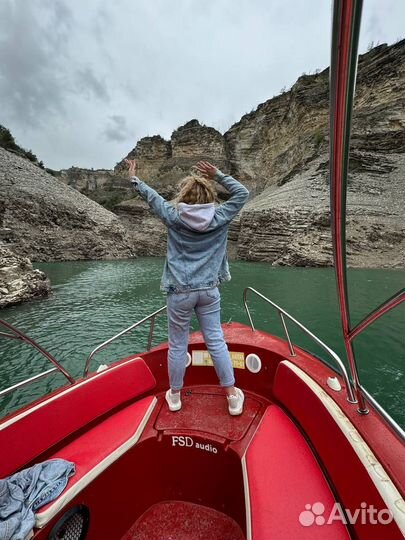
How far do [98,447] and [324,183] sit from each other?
27.3 metres

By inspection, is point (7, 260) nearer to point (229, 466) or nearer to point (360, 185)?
point (229, 466)

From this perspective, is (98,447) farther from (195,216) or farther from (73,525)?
(195,216)

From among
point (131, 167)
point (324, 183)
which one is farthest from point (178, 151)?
point (131, 167)

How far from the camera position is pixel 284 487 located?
1.38 metres

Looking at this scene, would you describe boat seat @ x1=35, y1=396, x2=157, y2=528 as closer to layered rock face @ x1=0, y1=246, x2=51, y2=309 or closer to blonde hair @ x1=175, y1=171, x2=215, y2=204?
blonde hair @ x1=175, y1=171, x2=215, y2=204

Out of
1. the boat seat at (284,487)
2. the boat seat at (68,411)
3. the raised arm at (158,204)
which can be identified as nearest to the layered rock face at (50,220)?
the boat seat at (68,411)

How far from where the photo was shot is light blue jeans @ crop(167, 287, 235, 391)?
→ 175 cm

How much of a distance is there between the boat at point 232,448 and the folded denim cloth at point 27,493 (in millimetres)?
51

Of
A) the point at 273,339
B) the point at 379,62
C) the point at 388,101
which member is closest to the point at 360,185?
the point at 388,101

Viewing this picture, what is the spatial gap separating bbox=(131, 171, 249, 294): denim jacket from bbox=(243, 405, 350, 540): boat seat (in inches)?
42.2

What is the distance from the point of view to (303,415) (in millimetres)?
1762

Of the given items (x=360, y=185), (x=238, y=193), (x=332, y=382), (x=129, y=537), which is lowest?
(x=129, y=537)

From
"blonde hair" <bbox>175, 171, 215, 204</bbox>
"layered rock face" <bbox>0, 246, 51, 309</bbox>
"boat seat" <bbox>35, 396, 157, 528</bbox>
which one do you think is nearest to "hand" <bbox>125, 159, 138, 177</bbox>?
"blonde hair" <bbox>175, 171, 215, 204</bbox>

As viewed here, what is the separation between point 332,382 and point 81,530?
1734mm
